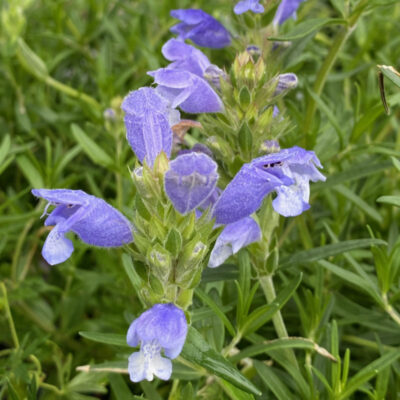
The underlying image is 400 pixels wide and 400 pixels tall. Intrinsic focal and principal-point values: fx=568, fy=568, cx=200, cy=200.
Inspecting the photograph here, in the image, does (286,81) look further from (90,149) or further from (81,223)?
(90,149)

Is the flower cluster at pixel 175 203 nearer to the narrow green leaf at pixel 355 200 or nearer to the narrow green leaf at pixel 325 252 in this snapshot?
the narrow green leaf at pixel 325 252

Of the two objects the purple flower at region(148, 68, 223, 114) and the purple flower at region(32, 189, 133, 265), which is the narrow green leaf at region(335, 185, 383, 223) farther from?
the purple flower at region(32, 189, 133, 265)

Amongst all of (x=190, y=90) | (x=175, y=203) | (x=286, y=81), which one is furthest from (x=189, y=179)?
(x=286, y=81)

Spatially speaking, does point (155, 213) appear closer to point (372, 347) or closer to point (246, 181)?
point (246, 181)

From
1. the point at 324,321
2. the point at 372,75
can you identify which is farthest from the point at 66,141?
the point at 324,321

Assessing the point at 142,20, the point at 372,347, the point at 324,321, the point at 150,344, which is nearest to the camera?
the point at 150,344

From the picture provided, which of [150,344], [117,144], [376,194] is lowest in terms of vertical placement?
[376,194]

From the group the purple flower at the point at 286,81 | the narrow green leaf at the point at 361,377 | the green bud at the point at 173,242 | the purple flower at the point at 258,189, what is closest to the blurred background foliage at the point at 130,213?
the narrow green leaf at the point at 361,377
